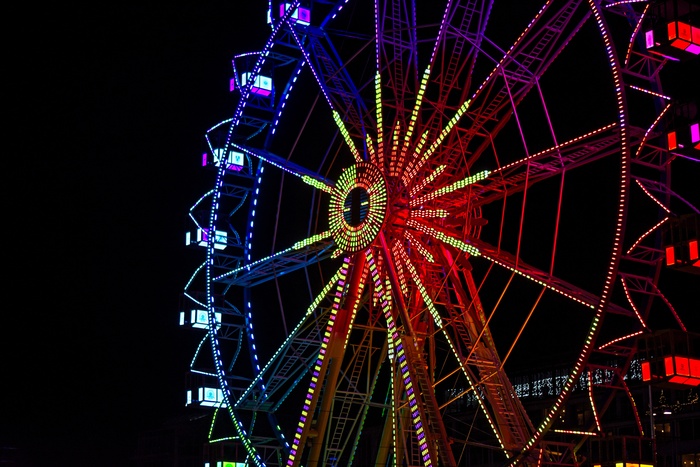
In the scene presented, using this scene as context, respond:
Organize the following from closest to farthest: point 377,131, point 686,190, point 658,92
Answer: point 658,92 < point 377,131 < point 686,190

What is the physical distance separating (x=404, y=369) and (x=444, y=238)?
2.90m

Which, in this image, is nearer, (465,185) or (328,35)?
(465,185)

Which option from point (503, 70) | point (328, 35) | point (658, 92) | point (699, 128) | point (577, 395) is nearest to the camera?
point (699, 128)

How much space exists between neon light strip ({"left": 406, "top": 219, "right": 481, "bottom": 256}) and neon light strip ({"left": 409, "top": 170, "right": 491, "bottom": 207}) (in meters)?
0.50

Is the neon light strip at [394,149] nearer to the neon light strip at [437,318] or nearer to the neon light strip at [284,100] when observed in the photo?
the neon light strip at [437,318]

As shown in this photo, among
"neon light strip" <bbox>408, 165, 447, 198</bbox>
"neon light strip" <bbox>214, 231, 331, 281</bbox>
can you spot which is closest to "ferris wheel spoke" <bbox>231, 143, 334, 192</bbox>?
"neon light strip" <bbox>214, 231, 331, 281</bbox>

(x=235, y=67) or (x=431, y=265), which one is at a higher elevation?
(x=235, y=67)

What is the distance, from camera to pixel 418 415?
21.2m

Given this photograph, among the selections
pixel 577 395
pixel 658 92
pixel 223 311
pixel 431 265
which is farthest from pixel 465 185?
pixel 577 395

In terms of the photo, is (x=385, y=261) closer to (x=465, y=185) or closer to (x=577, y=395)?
(x=465, y=185)

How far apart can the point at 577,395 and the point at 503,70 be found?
33387 mm

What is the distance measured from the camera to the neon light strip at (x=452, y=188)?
22484mm

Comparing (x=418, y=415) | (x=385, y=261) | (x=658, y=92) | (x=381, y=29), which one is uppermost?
(x=381, y=29)

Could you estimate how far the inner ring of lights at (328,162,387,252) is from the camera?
2391 cm
